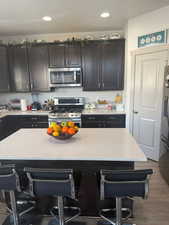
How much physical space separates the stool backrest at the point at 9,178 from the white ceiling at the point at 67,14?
97.2 inches

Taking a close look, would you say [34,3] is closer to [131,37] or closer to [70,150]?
[131,37]

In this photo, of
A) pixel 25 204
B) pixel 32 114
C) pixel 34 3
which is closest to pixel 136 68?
pixel 34 3

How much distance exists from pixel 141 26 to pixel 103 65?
111 centimetres

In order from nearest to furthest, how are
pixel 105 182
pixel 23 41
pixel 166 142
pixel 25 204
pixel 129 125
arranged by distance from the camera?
1. pixel 105 182
2. pixel 25 204
3. pixel 166 142
4. pixel 129 125
5. pixel 23 41

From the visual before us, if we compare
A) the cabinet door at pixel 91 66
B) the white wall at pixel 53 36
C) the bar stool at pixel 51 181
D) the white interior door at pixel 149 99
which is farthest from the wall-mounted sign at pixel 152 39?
the bar stool at pixel 51 181

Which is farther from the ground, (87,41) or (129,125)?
(87,41)

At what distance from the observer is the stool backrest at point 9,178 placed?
1.56 m

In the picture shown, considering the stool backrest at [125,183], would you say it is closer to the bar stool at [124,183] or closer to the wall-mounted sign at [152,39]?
the bar stool at [124,183]

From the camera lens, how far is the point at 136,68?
3594 mm

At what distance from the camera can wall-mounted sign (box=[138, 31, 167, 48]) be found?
3.10 m

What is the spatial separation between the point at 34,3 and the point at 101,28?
1.78 m

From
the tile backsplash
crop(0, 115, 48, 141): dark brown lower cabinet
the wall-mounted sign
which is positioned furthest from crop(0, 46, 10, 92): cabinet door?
the wall-mounted sign

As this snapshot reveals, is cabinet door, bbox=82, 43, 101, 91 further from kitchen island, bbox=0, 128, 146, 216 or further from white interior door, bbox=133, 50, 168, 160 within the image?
kitchen island, bbox=0, 128, 146, 216

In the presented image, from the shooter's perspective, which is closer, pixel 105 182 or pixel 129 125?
pixel 105 182
